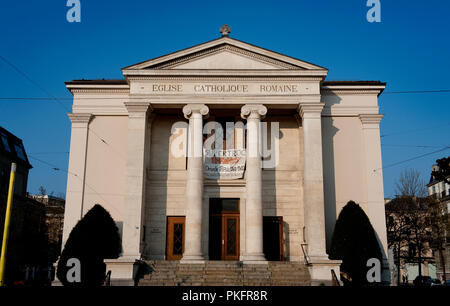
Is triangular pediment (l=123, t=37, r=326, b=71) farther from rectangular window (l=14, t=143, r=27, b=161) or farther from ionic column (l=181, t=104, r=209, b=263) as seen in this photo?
rectangular window (l=14, t=143, r=27, b=161)

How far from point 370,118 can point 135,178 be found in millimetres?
13079

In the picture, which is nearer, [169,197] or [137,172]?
[137,172]

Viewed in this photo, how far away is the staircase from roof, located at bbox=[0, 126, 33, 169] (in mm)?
24469

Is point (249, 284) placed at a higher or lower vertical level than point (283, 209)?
lower

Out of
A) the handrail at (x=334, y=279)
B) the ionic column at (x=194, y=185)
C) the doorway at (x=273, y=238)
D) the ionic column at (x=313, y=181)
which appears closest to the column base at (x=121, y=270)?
the ionic column at (x=194, y=185)

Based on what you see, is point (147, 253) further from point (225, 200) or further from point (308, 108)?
point (308, 108)

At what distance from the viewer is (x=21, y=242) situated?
4119 centimetres

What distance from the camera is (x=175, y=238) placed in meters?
24.4

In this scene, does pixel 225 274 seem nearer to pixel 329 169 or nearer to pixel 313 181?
pixel 313 181

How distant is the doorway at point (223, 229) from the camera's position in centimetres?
2405

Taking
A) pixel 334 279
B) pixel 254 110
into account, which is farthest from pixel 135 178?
pixel 334 279

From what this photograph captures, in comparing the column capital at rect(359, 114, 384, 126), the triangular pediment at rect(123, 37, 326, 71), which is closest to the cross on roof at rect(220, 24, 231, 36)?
the triangular pediment at rect(123, 37, 326, 71)
